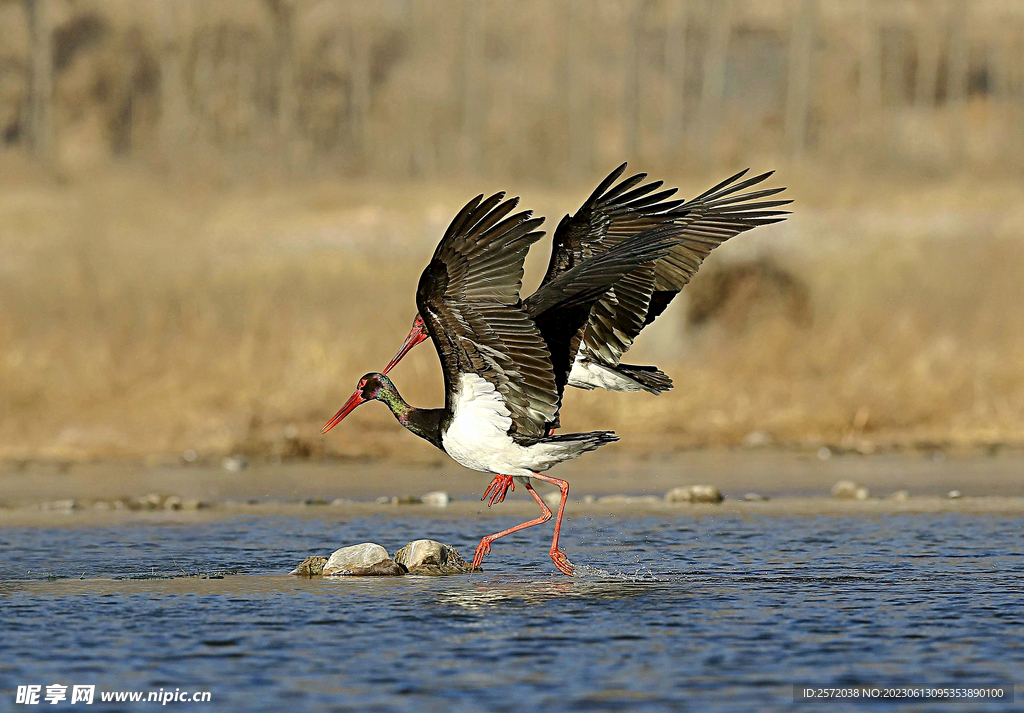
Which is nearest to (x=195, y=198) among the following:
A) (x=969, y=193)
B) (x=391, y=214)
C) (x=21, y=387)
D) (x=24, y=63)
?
(x=391, y=214)

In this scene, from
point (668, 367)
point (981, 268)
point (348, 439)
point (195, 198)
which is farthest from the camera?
point (195, 198)

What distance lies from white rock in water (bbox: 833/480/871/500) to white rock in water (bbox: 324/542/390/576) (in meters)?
5.18

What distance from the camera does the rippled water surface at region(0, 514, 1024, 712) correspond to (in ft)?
23.0

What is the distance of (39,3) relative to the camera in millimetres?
41188

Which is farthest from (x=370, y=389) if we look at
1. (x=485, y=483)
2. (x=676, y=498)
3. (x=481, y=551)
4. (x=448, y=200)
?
(x=448, y=200)

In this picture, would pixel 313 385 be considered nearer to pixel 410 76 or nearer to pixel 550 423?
pixel 550 423

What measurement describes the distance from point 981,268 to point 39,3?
85.4 ft

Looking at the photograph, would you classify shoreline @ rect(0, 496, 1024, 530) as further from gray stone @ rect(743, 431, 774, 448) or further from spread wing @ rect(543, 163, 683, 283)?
gray stone @ rect(743, 431, 774, 448)

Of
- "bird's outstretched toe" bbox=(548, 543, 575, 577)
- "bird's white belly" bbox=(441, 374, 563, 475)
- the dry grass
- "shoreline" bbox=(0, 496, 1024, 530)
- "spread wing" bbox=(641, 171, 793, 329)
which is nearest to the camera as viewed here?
"bird's white belly" bbox=(441, 374, 563, 475)

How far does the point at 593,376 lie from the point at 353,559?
238 cm

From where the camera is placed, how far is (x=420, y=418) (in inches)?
419

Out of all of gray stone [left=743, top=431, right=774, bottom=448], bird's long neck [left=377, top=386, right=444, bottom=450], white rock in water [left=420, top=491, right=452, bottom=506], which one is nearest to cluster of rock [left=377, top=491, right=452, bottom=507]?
white rock in water [left=420, top=491, right=452, bottom=506]

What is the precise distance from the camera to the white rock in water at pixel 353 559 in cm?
1015

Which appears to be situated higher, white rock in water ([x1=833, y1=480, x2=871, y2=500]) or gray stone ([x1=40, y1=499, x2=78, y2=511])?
white rock in water ([x1=833, y1=480, x2=871, y2=500])
